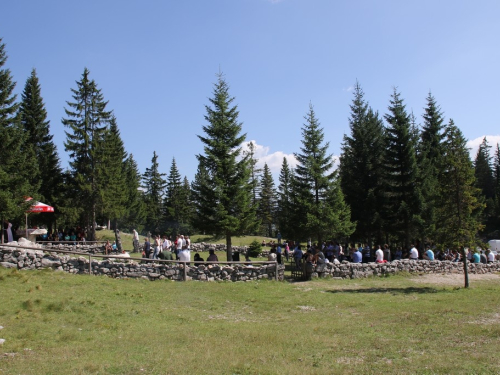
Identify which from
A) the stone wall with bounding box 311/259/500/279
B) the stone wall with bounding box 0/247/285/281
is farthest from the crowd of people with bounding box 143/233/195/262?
the stone wall with bounding box 311/259/500/279

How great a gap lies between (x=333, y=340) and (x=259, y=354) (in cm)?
201

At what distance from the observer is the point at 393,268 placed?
2102cm

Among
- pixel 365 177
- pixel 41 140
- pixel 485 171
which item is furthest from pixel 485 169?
pixel 41 140

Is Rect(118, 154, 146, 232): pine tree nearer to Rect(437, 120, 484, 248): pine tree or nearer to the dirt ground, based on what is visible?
the dirt ground

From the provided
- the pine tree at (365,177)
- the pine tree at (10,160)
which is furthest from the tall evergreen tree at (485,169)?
the pine tree at (10,160)

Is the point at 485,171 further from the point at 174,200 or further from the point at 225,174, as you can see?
the point at 225,174

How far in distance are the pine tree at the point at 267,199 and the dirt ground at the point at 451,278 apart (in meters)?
46.2

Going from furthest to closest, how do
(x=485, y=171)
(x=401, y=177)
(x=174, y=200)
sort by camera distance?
(x=485, y=171) < (x=174, y=200) < (x=401, y=177)

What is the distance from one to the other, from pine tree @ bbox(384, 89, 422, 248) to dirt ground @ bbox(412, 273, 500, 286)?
7.82 meters

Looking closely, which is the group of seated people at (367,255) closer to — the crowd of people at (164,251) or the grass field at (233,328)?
the grass field at (233,328)

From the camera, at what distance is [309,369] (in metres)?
6.50

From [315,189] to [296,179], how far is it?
166cm

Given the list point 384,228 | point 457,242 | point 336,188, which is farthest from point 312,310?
point 384,228

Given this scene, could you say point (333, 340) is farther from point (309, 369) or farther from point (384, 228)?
point (384, 228)
